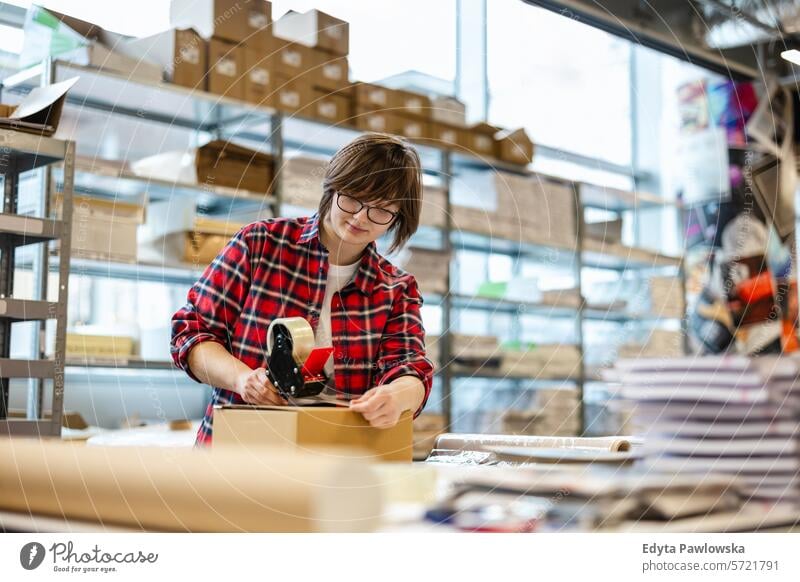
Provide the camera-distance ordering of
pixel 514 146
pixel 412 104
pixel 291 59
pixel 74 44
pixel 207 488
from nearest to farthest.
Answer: pixel 207 488 → pixel 74 44 → pixel 291 59 → pixel 412 104 → pixel 514 146

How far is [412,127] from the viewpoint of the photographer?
3576 mm

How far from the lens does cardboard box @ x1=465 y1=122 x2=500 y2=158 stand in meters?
3.94

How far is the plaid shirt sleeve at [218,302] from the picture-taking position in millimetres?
Answer: 1395

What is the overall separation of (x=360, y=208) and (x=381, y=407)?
390 millimetres

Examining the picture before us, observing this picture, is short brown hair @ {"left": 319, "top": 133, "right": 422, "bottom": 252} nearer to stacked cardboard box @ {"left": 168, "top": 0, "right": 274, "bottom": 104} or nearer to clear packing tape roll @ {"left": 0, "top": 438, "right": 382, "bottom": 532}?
clear packing tape roll @ {"left": 0, "top": 438, "right": 382, "bottom": 532}

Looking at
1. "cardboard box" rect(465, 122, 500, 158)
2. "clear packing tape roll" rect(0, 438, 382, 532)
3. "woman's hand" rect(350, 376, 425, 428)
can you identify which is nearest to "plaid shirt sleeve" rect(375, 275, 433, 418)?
"woman's hand" rect(350, 376, 425, 428)

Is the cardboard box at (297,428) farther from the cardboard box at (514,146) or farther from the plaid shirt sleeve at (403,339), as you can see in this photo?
the cardboard box at (514,146)

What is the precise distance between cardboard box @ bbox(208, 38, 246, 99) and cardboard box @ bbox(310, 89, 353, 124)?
31 cm

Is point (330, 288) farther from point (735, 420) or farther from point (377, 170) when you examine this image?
point (735, 420)

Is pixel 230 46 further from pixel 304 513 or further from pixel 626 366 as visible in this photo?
pixel 304 513

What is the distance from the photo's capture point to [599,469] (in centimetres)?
118

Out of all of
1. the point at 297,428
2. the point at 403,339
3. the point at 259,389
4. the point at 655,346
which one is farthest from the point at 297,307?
the point at 655,346

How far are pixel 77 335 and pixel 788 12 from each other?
8.44 feet
